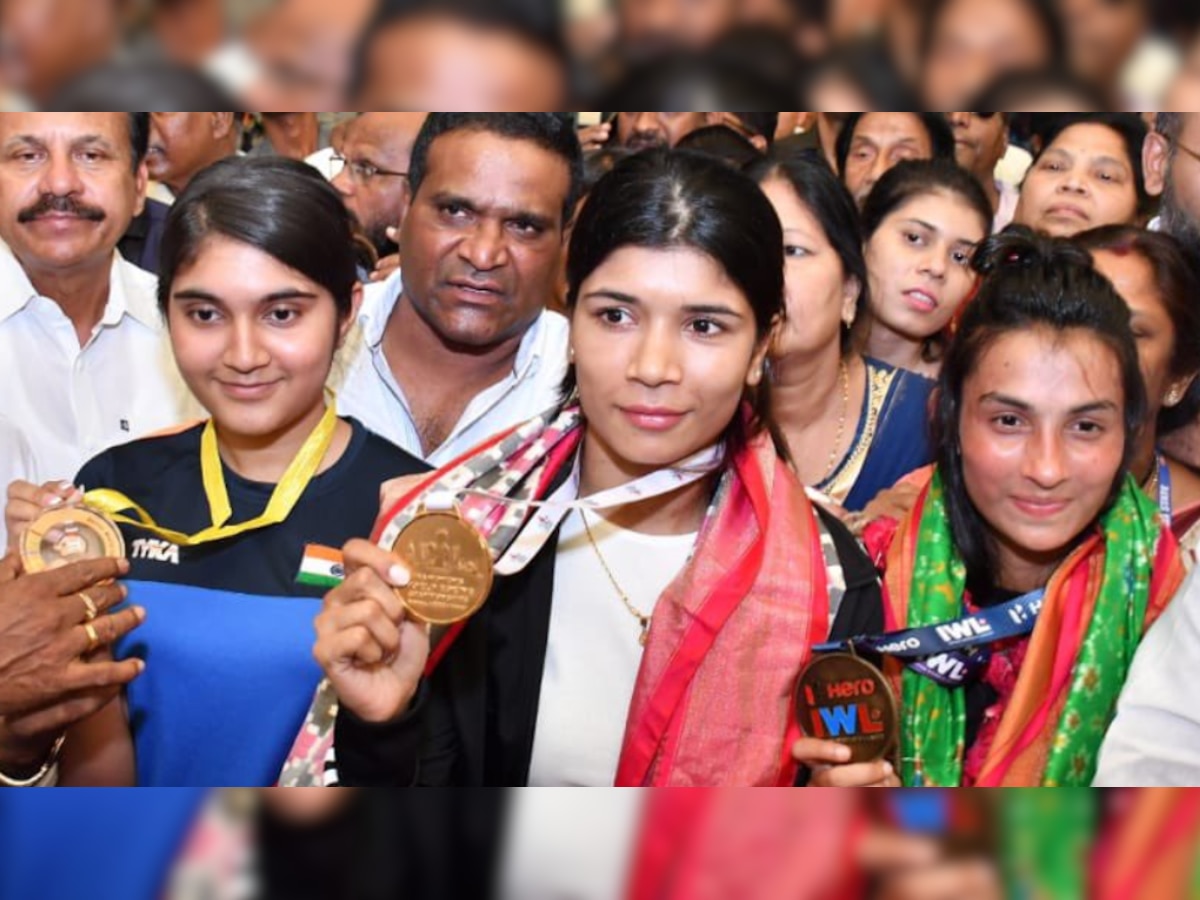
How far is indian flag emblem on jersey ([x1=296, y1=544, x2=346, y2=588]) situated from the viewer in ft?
7.30

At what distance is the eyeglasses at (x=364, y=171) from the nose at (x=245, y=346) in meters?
0.25

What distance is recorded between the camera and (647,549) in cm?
227

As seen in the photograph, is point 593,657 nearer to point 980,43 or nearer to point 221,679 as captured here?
point 221,679

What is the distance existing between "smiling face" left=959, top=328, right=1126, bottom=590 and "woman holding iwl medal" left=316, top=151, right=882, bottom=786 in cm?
22

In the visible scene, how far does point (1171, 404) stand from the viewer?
2.30 meters

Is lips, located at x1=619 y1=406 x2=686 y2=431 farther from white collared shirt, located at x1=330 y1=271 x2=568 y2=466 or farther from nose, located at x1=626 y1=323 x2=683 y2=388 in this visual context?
white collared shirt, located at x1=330 y1=271 x2=568 y2=466

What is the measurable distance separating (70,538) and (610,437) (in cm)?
77

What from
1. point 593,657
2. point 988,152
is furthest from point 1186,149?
point 593,657

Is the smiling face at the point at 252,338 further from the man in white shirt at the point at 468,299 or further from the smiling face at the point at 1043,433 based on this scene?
the smiling face at the point at 1043,433

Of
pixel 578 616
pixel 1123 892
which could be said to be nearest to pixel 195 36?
pixel 578 616

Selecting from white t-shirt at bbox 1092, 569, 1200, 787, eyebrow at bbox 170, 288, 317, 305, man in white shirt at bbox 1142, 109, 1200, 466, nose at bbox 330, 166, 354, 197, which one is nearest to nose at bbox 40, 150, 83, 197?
eyebrow at bbox 170, 288, 317, 305

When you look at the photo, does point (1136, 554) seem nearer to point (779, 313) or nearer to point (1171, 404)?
point (1171, 404)

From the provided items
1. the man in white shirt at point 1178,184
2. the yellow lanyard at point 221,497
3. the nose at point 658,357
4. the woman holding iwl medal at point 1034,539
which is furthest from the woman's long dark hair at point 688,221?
the man in white shirt at point 1178,184

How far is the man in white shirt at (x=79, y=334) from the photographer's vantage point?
2.26 meters
